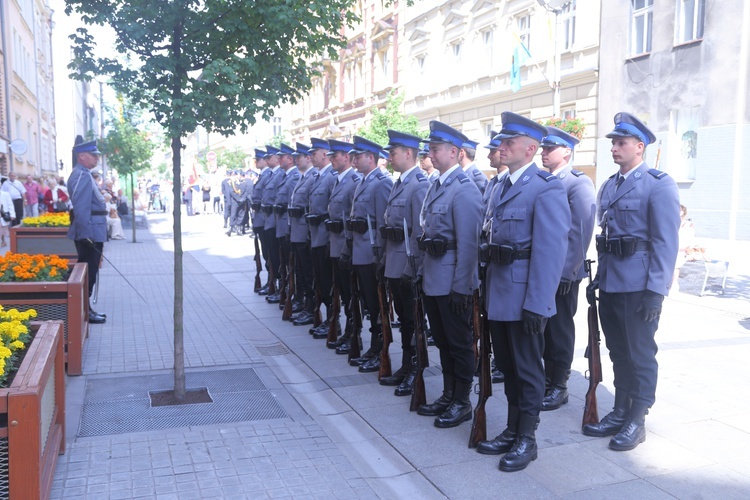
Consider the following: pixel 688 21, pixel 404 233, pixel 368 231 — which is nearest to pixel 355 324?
pixel 368 231

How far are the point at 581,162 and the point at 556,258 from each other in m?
19.0

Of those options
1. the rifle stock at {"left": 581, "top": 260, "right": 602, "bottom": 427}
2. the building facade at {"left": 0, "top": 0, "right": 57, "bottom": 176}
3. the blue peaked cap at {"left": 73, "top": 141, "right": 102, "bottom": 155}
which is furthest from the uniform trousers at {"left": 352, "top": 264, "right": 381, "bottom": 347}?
the building facade at {"left": 0, "top": 0, "right": 57, "bottom": 176}

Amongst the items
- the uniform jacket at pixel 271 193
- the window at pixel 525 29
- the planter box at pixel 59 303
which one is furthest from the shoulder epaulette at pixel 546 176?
the window at pixel 525 29

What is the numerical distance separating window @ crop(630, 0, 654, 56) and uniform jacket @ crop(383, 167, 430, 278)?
16650 mm

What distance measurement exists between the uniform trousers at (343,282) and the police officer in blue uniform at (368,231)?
0.47m

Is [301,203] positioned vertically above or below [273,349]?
above

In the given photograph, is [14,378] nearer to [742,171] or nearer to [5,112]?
[742,171]

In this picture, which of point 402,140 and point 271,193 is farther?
point 271,193

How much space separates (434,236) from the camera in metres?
5.24

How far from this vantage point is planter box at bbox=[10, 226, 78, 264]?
10812 mm

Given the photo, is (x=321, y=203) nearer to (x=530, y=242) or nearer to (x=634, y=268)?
(x=530, y=242)

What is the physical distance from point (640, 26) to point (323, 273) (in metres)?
16.1

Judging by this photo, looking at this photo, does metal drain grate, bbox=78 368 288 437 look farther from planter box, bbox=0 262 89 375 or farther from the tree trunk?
planter box, bbox=0 262 89 375

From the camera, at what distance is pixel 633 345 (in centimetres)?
480
